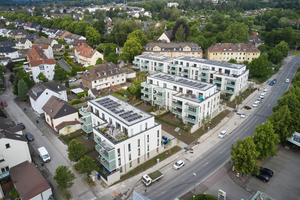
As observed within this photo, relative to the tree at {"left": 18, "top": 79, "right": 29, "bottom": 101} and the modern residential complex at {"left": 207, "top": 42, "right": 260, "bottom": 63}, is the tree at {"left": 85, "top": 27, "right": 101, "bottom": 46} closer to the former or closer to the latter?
the tree at {"left": 18, "top": 79, "right": 29, "bottom": 101}

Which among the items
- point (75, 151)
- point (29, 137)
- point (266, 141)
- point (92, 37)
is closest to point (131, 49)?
point (92, 37)

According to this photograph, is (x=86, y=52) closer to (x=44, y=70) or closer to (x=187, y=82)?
(x=44, y=70)

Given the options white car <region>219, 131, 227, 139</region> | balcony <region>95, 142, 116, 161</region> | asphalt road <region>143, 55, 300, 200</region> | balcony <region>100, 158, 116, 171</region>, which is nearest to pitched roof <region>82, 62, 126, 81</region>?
balcony <region>95, 142, 116, 161</region>

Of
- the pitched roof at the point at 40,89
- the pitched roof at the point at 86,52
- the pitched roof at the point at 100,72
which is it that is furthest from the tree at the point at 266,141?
the pitched roof at the point at 86,52

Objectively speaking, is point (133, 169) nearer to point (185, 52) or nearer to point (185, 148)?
point (185, 148)

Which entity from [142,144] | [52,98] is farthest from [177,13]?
[142,144]

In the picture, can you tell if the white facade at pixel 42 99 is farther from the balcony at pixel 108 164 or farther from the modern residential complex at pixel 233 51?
the modern residential complex at pixel 233 51

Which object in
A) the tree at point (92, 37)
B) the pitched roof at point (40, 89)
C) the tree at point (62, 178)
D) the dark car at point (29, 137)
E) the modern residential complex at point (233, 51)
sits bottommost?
the dark car at point (29, 137)
